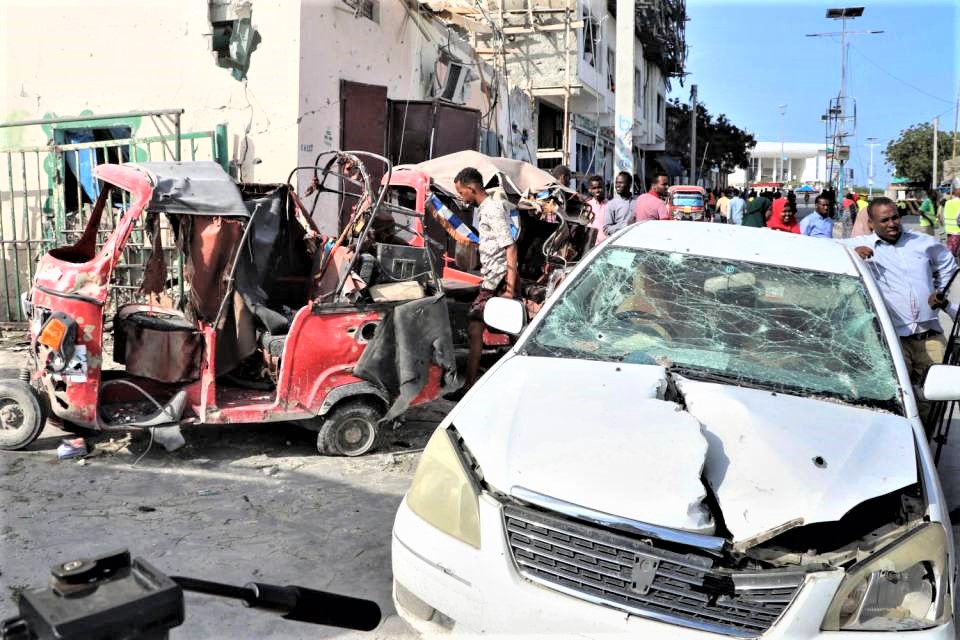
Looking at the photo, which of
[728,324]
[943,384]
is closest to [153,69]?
[728,324]

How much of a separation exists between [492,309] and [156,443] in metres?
2.90

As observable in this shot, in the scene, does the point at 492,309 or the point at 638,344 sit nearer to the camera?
the point at 638,344

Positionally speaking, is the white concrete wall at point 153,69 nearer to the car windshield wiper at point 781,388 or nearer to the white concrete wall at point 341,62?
the white concrete wall at point 341,62

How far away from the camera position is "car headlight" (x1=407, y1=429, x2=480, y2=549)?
266 cm

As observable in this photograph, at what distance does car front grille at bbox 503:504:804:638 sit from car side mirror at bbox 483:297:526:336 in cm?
159

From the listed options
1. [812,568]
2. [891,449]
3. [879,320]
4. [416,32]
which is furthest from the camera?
[416,32]

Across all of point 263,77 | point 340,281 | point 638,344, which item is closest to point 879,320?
point 638,344

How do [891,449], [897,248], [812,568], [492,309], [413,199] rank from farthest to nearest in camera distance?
[413,199] < [897,248] < [492,309] < [891,449] < [812,568]

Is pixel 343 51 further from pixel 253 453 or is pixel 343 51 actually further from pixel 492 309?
pixel 492 309

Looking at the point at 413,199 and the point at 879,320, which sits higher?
the point at 413,199

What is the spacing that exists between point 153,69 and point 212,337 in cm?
624

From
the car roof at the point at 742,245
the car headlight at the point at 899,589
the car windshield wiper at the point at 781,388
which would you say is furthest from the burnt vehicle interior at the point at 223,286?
the car headlight at the point at 899,589

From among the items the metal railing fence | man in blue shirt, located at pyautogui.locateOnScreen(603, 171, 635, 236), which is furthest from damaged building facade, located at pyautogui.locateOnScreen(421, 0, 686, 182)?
the metal railing fence

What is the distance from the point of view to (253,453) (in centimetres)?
569
